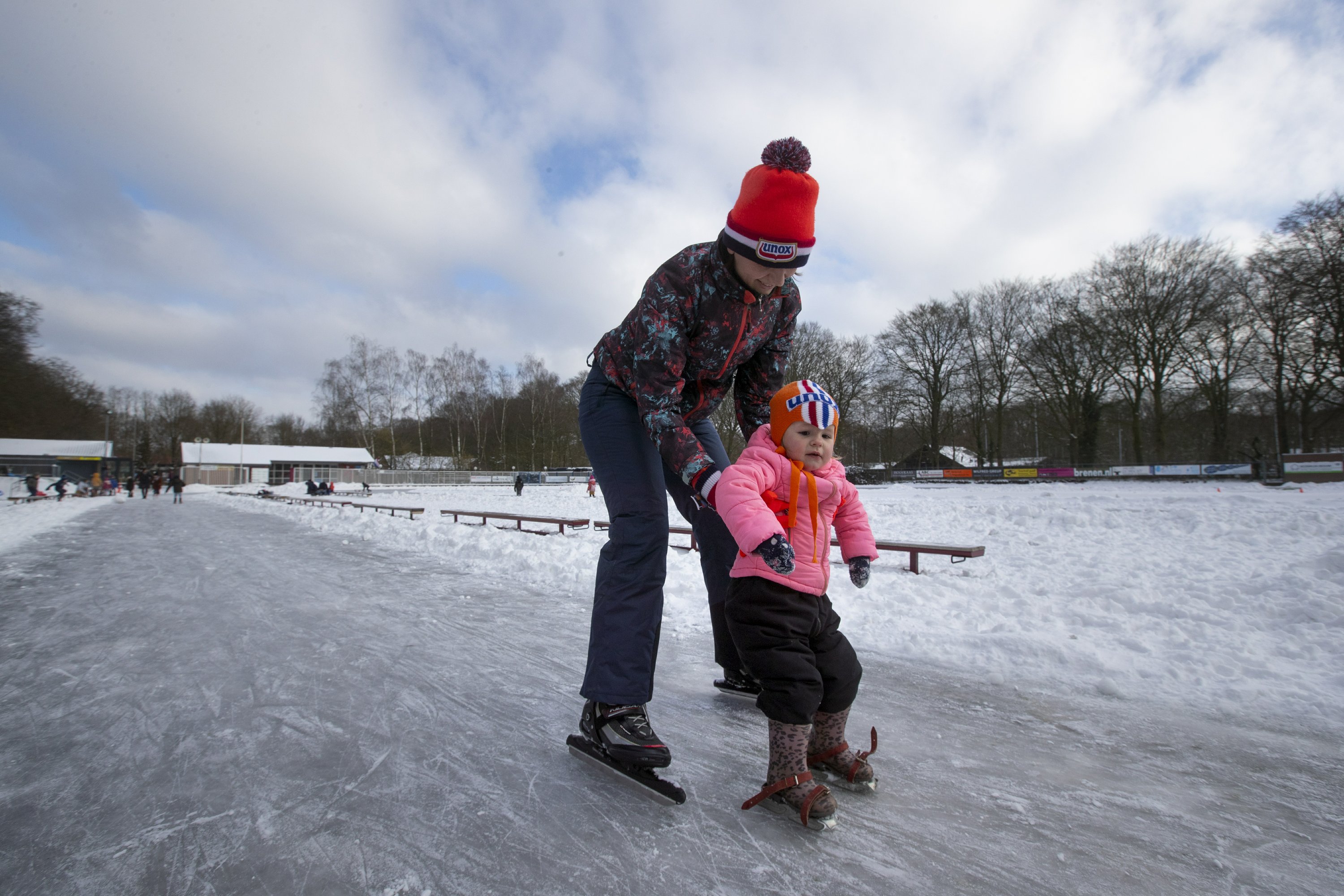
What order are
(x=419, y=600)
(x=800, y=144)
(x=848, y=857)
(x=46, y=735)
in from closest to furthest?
(x=848, y=857) < (x=800, y=144) < (x=46, y=735) < (x=419, y=600)

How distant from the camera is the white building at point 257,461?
54.2m

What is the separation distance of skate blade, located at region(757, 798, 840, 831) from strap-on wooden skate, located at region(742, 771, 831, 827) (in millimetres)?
15

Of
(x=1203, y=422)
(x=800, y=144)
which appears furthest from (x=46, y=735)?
(x=1203, y=422)

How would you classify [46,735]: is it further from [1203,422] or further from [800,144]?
[1203,422]

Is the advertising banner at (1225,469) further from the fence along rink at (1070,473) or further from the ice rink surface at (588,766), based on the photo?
the ice rink surface at (588,766)

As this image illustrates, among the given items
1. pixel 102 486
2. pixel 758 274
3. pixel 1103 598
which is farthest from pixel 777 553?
pixel 102 486

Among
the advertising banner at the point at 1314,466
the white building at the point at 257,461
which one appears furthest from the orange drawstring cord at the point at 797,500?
the white building at the point at 257,461

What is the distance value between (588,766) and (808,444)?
1.18m

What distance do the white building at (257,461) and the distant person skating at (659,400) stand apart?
5665cm

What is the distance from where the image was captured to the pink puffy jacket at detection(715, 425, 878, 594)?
160 centimetres

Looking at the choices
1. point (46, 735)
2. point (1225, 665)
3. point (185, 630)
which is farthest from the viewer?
point (185, 630)

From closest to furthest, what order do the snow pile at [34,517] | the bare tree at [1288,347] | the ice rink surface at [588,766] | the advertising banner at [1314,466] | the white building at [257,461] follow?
the ice rink surface at [588,766] < the snow pile at [34,517] < the advertising banner at [1314,466] < the bare tree at [1288,347] < the white building at [257,461]

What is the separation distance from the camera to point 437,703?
2.34 metres

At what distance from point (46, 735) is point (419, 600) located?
2.36 meters
